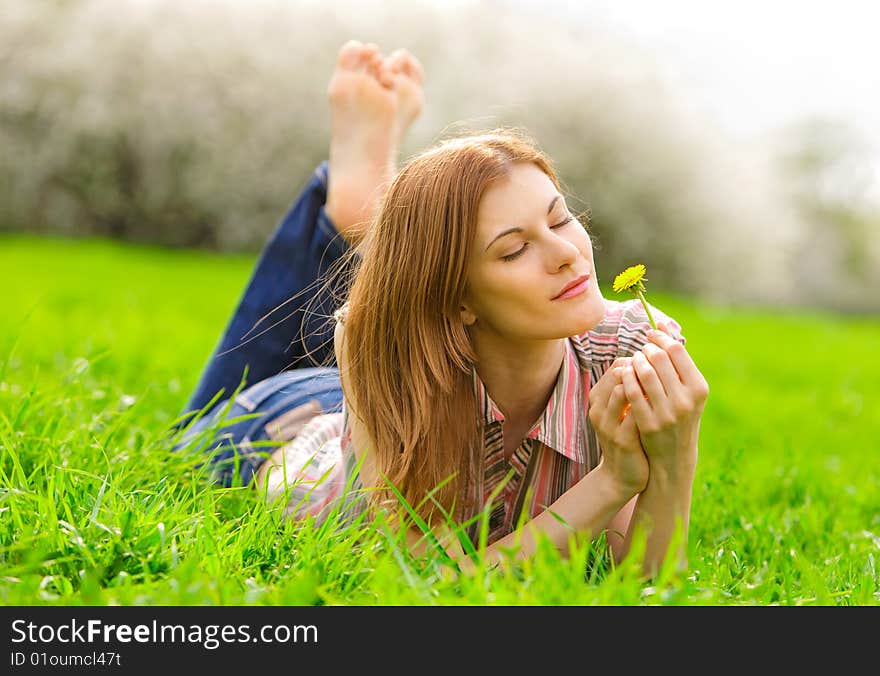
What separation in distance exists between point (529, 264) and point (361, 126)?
3.95 ft

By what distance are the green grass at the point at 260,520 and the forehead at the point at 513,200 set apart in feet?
2.00

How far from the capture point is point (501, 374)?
202 centimetres

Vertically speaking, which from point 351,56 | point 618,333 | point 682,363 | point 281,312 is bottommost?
point 682,363

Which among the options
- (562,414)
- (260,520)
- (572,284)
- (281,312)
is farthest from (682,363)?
(281,312)

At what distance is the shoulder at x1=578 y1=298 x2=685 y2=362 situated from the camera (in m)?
2.11

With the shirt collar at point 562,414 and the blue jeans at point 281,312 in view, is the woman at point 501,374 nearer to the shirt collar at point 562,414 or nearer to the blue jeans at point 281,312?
the shirt collar at point 562,414

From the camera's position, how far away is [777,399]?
4.91 metres

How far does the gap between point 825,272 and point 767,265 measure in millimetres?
1788

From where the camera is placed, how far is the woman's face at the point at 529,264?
179cm

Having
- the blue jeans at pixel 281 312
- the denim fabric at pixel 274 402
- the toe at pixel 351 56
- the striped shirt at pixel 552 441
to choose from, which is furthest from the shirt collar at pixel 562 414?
the toe at pixel 351 56

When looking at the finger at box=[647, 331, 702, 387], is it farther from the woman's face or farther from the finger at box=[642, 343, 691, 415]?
the woman's face

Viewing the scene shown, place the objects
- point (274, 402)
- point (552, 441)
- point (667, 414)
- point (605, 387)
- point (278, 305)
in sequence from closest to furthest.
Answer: point (667, 414) < point (605, 387) < point (552, 441) < point (274, 402) < point (278, 305)

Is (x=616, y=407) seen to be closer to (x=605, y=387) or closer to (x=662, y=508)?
(x=605, y=387)
